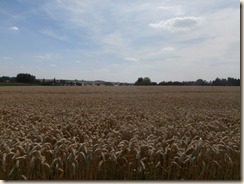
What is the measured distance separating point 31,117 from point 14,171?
5.01 meters

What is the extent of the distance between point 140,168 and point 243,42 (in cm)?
239

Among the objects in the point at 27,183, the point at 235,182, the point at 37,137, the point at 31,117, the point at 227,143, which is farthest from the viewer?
the point at 31,117

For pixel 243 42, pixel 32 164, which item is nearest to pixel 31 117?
pixel 32 164

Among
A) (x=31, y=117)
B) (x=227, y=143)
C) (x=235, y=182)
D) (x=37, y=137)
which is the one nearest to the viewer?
(x=235, y=182)

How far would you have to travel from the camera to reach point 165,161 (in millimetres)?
4035

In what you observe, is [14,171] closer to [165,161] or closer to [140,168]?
[140,168]

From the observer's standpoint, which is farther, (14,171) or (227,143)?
(227,143)

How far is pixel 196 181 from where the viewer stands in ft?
12.5

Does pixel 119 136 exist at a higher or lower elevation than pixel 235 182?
higher

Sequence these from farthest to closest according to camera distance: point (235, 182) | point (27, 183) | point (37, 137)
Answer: point (37, 137) < point (235, 182) < point (27, 183)

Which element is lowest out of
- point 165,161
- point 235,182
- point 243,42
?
point 235,182

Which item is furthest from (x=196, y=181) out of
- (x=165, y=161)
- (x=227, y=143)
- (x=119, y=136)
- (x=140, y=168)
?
(x=119, y=136)

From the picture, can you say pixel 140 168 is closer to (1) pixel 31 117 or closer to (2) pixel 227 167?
(2) pixel 227 167

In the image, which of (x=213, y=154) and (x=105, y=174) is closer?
(x=105, y=174)
